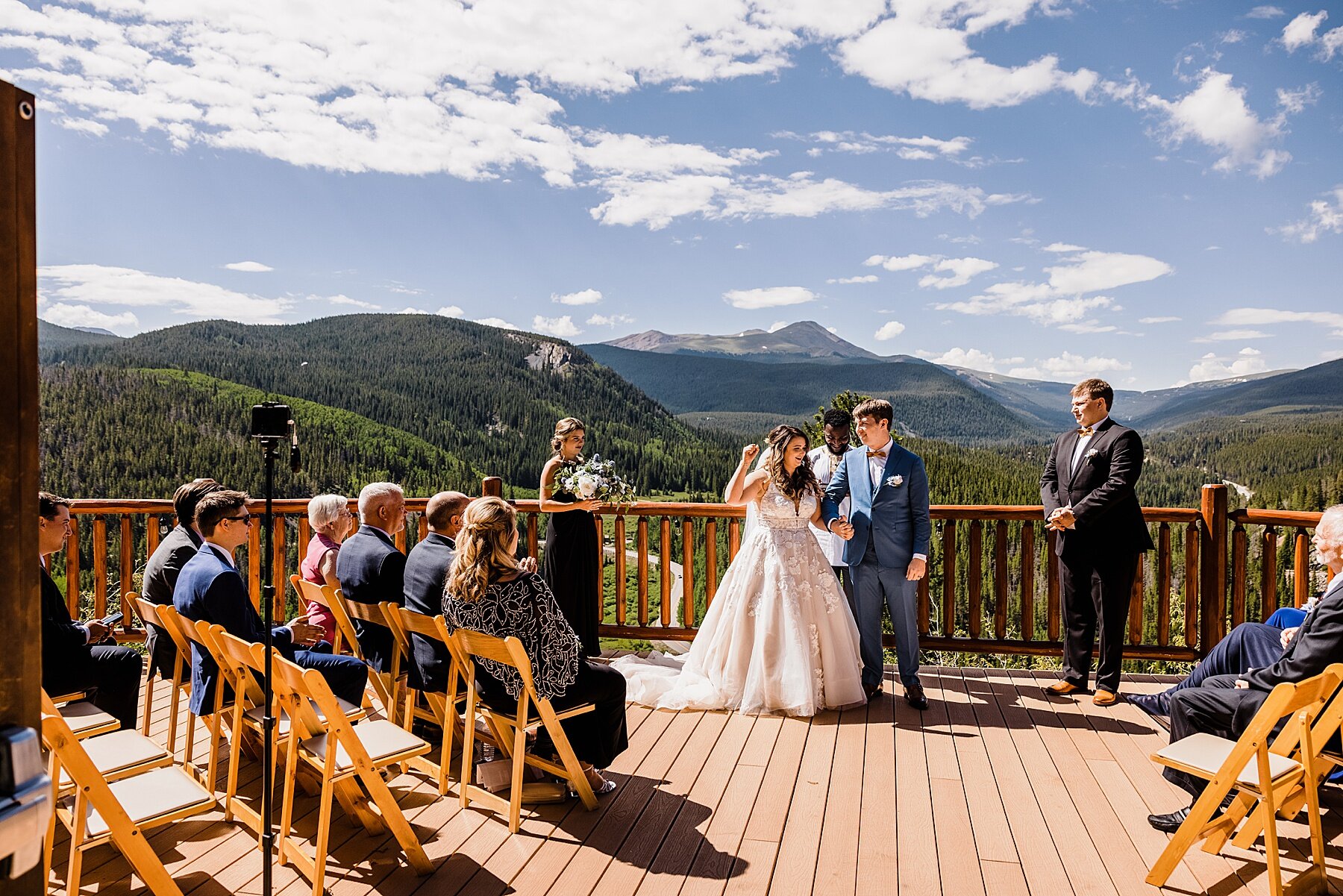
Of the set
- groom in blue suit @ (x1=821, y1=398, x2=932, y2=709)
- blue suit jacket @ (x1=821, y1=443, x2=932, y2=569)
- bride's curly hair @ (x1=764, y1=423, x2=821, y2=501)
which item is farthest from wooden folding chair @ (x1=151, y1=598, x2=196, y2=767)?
blue suit jacket @ (x1=821, y1=443, x2=932, y2=569)

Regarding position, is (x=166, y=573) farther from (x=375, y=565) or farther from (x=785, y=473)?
(x=785, y=473)

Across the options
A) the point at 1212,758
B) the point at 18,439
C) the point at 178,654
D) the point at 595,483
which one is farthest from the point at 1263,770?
the point at 178,654

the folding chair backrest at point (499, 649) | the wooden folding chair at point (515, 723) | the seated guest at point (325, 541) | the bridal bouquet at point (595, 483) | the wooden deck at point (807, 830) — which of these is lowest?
the wooden deck at point (807, 830)

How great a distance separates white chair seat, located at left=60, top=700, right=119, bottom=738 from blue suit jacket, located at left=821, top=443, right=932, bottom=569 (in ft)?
12.5

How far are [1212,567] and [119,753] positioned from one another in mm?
5956

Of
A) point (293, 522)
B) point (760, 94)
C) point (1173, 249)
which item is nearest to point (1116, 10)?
point (760, 94)

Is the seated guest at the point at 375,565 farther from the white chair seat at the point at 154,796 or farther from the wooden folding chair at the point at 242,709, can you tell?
the white chair seat at the point at 154,796

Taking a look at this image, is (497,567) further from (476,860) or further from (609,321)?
(609,321)

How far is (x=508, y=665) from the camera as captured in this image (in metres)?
3.42

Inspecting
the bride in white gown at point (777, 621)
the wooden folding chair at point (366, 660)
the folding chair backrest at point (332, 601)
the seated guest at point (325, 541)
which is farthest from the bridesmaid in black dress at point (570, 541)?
the folding chair backrest at point (332, 601)

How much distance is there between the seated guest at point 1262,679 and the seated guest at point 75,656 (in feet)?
14.6

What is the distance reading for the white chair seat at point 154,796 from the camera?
8.30ft

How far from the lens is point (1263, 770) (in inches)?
107

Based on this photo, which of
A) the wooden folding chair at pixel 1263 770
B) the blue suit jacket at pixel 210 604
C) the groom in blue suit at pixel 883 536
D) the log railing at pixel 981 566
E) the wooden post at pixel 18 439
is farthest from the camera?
the log railing at pixel 981 566
